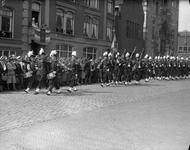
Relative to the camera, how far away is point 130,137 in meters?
5.57

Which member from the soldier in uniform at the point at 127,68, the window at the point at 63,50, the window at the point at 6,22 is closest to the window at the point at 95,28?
the window at the point at 63,50

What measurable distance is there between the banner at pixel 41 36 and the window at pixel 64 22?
6.40ft

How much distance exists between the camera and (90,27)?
29.9 meters

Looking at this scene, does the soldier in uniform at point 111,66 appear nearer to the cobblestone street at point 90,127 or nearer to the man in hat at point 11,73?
the man in hat at point 11,73

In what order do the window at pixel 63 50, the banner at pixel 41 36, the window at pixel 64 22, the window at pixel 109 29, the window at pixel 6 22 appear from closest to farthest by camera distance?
the window at pixel 6 22
the banner at pixel 41 36
the window at pixel 64 22
the window at pixel 63 50
the window at pixel 109 29

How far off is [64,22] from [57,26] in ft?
3.30

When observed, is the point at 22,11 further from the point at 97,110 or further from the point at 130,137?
the point at 130,137

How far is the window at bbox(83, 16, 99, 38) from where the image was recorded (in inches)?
1157

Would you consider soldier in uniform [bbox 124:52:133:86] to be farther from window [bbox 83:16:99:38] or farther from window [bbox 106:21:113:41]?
window [bbox 106:21:113:41]

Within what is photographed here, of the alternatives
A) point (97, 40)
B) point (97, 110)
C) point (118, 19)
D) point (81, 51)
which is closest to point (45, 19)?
point (81, 51)

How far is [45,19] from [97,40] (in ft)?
24.9

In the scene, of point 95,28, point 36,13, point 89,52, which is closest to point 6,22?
point 36,13

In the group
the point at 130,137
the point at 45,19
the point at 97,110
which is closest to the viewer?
the point at 130,137

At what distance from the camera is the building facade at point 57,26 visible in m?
22.1
